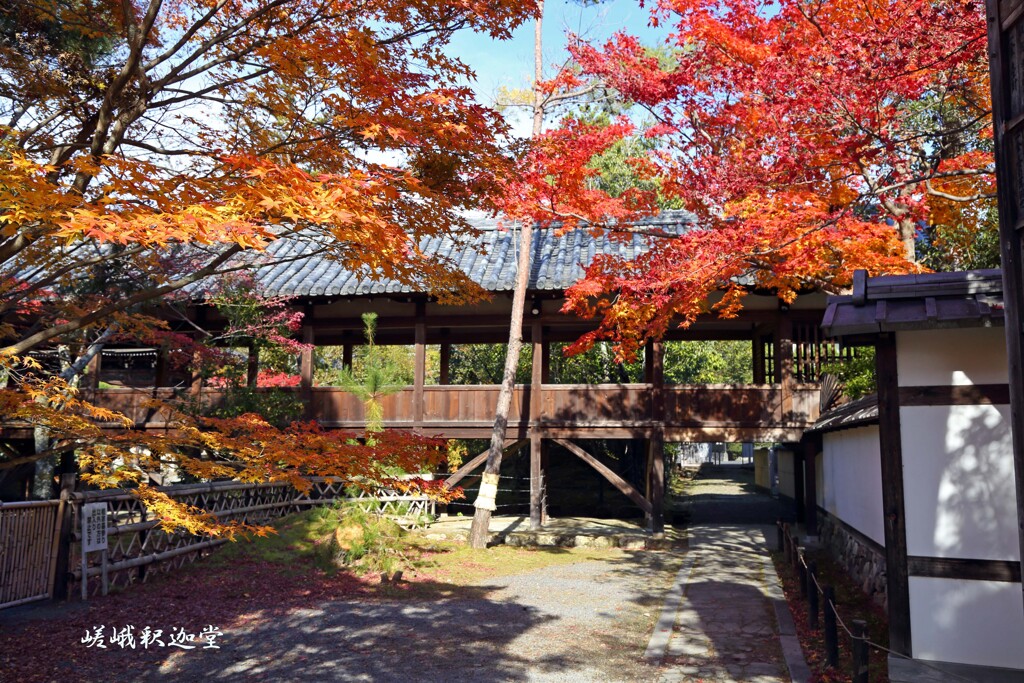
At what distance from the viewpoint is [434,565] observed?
1310 cm

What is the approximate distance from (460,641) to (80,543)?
201 inches

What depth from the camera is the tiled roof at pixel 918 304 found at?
6012 mm

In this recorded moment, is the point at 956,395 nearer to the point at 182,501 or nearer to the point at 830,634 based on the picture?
the point at 830,634

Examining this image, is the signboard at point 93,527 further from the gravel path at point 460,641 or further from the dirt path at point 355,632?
the gravel path at point 460,641

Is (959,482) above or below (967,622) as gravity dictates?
above

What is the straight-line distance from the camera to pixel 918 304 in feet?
20.7

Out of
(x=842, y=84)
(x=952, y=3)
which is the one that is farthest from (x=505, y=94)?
(x=952, y=3)

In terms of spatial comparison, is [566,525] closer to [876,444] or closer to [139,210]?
[876,444]

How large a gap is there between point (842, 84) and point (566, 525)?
1143 centimetres

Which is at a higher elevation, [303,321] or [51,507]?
[303,321]

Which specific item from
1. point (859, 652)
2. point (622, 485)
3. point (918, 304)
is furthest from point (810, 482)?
point (859, 652)

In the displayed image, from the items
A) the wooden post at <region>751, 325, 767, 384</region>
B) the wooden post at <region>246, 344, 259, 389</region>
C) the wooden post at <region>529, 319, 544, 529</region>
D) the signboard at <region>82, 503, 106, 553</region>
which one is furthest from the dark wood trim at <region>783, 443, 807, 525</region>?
the signboard at <region>82, 503, 106, 553</region>

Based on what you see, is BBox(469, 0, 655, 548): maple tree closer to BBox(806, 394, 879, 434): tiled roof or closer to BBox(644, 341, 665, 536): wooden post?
BBox(644, 341, 665, 536): wooden post

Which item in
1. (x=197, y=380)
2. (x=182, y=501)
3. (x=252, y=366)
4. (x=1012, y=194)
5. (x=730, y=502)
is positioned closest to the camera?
(x=1012, y=194)
